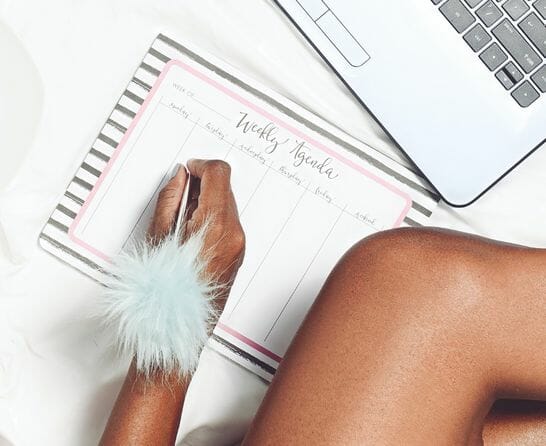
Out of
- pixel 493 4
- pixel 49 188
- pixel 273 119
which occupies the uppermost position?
pixel 493 4

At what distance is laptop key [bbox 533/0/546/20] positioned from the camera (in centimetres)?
47

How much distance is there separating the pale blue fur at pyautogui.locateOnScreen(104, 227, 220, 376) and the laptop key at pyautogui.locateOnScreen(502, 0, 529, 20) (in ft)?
0.80

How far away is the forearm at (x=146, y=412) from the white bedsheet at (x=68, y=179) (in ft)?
0.26

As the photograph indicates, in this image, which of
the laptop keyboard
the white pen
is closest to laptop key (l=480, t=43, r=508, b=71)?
the laptop keyboard

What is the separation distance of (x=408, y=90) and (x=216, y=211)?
0.15 m

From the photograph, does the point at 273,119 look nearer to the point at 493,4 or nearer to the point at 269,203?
the point at 269,203

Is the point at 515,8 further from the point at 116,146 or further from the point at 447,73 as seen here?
the point at 116,146

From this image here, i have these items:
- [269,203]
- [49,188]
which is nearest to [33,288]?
[49,188]

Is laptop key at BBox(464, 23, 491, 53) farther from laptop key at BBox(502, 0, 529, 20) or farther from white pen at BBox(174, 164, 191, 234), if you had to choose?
white pen at BBox(174, 164, 191, 234)

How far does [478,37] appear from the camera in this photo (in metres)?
0.48

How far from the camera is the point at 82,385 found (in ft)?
1.70

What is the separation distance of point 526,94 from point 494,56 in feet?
0.10

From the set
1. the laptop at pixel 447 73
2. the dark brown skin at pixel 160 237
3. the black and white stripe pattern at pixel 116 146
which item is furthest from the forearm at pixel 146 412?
the laptop at pixel 447 73

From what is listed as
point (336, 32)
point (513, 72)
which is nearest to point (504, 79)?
point (513, 72)
